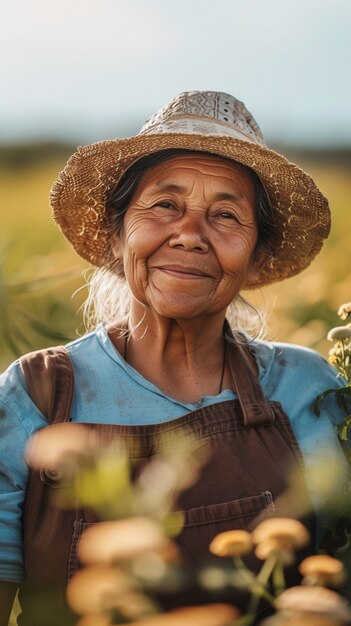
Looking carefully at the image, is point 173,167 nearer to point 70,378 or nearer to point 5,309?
point 70,378

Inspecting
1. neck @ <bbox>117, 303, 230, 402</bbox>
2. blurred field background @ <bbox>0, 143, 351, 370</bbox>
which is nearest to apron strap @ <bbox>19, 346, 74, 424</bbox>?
neck @ <bbox>117, 303, 230, 402</bbox>

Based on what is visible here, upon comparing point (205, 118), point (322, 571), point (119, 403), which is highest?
point (205, 118)

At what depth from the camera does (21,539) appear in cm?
200

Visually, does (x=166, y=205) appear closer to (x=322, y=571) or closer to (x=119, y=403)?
(x=119, y=403)

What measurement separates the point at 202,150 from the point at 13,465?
81 cm

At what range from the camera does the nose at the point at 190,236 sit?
7.02ft

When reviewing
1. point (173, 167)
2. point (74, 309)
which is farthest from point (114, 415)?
point (74, 309)

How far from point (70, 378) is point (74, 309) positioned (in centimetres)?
242

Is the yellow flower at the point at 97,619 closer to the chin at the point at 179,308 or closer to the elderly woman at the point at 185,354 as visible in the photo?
the elderly woman at the point at 185,354

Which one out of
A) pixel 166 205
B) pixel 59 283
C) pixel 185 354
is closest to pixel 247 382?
pixel 185 354

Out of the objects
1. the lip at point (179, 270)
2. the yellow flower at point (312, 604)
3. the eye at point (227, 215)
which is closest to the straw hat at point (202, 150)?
the eye at point (227, 215)

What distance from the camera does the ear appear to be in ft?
7.88

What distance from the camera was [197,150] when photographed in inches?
87.4

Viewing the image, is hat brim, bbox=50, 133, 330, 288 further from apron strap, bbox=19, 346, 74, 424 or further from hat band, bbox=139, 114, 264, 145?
apron strap, bbox=19, 346, 74, 424
